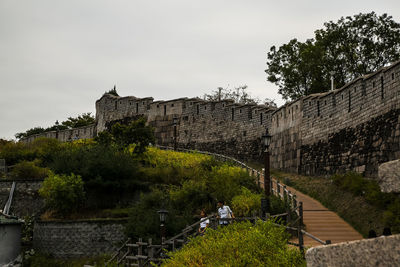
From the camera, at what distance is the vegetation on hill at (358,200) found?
15.3 meters

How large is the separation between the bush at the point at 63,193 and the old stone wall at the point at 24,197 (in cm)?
188

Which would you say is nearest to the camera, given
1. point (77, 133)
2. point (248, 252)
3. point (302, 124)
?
point (248, 252)

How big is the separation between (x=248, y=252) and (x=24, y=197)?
63.1 feet

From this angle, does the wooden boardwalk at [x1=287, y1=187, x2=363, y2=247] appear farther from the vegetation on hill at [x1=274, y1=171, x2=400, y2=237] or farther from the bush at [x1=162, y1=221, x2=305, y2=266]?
the bush at [x1=162, y1=221, x2=305, y2=266]

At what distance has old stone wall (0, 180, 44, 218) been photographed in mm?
25641

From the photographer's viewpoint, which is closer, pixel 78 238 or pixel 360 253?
pixel 360 253

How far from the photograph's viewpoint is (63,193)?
22859 mm

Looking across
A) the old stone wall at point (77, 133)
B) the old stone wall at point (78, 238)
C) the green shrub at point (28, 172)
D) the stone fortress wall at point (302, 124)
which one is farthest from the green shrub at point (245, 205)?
the old stone wall at point (77, 133)

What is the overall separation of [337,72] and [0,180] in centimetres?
2529

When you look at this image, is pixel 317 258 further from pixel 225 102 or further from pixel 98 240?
pixel 225 102

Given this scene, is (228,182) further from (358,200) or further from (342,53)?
(342,53)

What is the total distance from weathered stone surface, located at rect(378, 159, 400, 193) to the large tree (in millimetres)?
35872

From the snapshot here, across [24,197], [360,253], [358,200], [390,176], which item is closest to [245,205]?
[358,200]

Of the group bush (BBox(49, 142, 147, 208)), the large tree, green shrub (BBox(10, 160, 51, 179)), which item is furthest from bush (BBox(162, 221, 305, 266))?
the large tree
